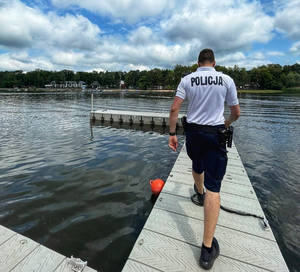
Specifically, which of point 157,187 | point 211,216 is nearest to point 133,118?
point 157,187

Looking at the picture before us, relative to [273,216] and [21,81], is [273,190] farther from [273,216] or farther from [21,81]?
[21,81]

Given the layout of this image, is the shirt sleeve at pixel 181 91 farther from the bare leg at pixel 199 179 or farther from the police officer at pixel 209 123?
the bare leg at pixel 199 179

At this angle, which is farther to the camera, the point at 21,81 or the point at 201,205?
the point at 21,81

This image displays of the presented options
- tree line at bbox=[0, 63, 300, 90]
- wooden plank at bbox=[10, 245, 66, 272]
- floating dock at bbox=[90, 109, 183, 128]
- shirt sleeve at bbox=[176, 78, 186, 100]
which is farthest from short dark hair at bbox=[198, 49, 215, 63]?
tree line at bbox=[0, 63, 300, 90]

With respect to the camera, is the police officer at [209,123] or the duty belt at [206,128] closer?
the police officer at [209,123]

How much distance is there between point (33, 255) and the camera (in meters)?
2.66

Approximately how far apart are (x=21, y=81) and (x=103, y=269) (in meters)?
168

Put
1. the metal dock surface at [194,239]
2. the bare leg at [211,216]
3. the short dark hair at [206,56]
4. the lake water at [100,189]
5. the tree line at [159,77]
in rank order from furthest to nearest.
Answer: the tree line at [159,77], the lake water at [100,189], the short dark hair at [206,56], the metal dock surface at [194,239], the bare leg at [211,216]

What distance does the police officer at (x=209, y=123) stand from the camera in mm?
2465

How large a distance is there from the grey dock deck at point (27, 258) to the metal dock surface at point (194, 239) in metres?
0.88

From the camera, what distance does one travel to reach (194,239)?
9.76ft

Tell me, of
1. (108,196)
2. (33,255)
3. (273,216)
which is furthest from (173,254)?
(273,216)

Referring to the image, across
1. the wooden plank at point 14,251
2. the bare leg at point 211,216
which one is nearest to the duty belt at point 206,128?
the bare leg at point 211,216

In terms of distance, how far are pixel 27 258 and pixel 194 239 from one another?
2.36 meters
